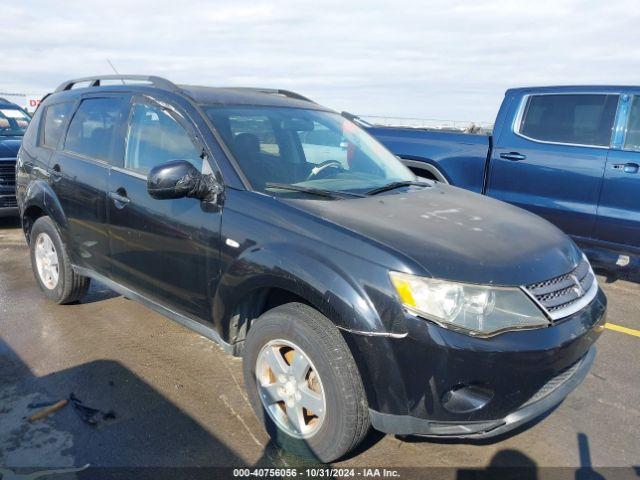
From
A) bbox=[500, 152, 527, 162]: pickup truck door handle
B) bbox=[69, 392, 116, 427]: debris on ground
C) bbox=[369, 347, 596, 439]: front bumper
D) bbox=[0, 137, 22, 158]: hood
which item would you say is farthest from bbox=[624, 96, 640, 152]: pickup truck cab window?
bbox=[0, 137, 22, 158]: hood

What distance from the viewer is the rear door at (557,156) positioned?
5105mm

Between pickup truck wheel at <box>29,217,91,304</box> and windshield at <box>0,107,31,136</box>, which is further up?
windshield at <box>0,107,31,136</box>

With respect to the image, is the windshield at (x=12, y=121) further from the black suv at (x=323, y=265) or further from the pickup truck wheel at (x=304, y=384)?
the pickup truck wheel at (x=304, y=384)

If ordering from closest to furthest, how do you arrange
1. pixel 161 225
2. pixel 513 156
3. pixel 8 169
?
1. pixel 161 225
2. pixel 513 156
3. pixel 8 169

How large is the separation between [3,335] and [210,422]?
211cm

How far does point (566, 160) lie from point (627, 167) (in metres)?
0.53

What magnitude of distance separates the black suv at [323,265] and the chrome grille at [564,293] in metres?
0.01

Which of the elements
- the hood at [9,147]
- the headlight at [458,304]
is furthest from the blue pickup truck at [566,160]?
the hood at [9,147]

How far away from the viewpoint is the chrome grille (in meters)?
2.38

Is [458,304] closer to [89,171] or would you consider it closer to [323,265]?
[323,265]

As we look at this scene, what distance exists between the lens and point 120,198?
3494 millimetres

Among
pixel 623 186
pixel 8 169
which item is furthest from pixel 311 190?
pixel 8 169

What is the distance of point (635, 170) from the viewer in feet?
16.0

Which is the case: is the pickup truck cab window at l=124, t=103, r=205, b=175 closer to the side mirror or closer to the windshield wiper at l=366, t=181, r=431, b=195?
the side mirror
